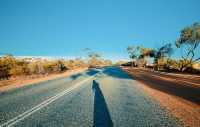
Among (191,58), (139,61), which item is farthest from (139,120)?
(139,61)

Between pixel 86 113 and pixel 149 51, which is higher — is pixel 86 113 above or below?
below

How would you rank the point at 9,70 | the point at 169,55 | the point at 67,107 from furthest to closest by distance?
the point at 169,55 → the point at 9,70 → the point at 67,107

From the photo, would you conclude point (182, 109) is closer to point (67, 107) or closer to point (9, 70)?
point (67, 107)

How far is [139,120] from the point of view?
236 inches

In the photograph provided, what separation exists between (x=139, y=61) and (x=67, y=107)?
107195 millimetres

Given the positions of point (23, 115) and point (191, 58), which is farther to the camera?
point (191, 58)

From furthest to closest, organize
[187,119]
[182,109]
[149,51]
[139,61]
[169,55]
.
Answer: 1. [139,61]
2. [149,51]
3. [169,55]
4. [182,109]
5. [187,119]

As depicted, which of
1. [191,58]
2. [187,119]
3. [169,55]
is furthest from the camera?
[169,55]

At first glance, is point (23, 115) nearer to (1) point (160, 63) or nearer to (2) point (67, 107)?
(2) point (67, 107)

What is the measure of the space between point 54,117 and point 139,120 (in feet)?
8.75

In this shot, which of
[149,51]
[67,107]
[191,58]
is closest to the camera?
[67,107]

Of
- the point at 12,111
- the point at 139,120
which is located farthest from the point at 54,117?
the point at 139,120

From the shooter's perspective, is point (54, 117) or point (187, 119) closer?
point (54, 117)

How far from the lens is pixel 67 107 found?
736 centimetres
